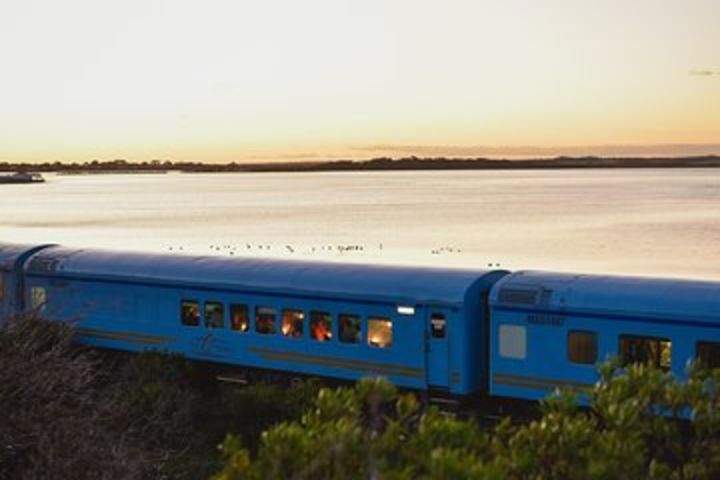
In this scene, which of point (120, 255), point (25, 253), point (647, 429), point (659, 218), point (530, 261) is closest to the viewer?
point (647, 429)

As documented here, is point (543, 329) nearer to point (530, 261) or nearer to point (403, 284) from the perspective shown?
point (403, 284)

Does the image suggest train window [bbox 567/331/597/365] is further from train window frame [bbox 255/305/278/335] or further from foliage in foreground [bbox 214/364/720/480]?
foliage in foreground [bbox 214/364/720/480]

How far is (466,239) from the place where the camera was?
104 m

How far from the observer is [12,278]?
27.4m

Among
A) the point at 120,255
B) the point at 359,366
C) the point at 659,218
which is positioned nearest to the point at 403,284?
the point at 359,366

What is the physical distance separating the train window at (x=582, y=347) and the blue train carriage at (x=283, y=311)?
5.81 feet

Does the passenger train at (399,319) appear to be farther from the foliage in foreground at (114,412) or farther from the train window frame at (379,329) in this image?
the foliage in foreground at (114,412)

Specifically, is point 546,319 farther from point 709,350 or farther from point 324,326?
point 324,326

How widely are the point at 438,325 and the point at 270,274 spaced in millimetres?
4330

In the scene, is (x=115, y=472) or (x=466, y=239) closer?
(x=115, y=472)

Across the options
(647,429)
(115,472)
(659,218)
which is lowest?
(659,218)

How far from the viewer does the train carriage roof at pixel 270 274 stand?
64.5ft

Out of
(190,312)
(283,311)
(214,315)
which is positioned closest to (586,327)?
(283,311)

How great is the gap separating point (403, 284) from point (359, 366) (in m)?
1.84
